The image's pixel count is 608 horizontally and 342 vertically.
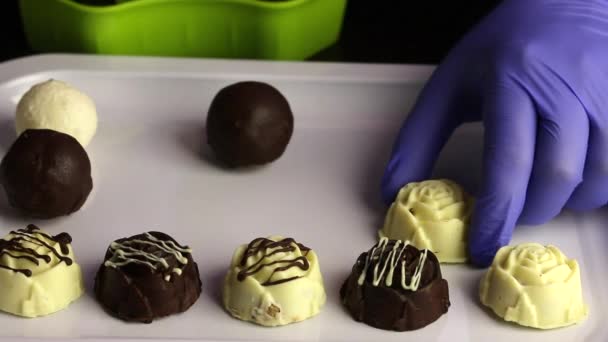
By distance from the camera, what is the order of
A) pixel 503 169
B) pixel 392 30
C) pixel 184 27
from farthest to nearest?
pixel 392 30
pixel 184 27
pixel 503 169

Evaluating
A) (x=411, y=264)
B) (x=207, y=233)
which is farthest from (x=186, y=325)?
(x=411, y=264)

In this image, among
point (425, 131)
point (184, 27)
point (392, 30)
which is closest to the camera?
point (425, 131)

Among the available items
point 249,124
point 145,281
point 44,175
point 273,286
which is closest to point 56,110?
point 44,175

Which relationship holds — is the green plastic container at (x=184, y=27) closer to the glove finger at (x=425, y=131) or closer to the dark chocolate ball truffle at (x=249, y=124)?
the dark chocolate ball truffle at (x=249, y=124)

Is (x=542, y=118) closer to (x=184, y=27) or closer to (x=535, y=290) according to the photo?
(x=535, y=290)

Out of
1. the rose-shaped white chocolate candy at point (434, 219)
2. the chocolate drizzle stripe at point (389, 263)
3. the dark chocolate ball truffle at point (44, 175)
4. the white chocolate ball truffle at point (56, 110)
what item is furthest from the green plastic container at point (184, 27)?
the chocolate drizzle stripe at point (389, 263)

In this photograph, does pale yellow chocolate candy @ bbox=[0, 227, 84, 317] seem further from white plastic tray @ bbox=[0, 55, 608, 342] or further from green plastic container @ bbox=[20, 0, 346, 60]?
green plastic container @ bbox=[20, 0, 346, 60]

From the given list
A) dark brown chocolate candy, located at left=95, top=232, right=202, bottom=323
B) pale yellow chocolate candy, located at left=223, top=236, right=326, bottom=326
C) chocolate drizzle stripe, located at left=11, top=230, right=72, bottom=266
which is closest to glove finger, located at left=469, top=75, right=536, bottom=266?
pale yellow chocolate candy, located at left=223, top=236, right=326, bottom=326
